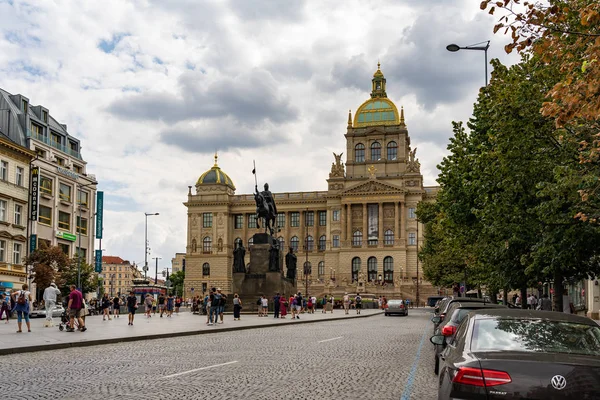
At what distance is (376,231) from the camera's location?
11162cm

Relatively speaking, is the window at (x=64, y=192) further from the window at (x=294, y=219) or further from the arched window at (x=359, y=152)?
the arched window at (x=359, y=152)

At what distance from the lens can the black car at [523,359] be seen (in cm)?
581

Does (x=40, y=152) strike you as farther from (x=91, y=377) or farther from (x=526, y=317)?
(x=526, y=317)

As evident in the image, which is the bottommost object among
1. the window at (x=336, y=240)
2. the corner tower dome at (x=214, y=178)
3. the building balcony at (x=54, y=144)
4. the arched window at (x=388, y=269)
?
the arched window at (x=388, y=269)

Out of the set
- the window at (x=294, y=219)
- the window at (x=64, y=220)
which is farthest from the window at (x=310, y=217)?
the window at (x=64, y=220)

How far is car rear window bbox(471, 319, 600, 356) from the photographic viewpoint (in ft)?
21.9

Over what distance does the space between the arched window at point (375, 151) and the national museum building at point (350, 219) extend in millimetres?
164

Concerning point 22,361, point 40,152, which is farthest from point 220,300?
point 40,152

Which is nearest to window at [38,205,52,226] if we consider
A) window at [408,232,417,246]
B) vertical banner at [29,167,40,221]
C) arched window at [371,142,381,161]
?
vertical banner at [29,167,40,221]

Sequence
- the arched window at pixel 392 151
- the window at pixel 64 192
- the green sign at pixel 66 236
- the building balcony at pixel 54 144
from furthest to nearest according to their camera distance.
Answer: the arched window at pixel 392 151 < the window at pixel 64 192 < the green sign at pixel 66 236 < the building balcony at pixel 54 144

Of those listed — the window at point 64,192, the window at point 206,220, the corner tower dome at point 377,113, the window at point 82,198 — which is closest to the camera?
the window at point 64,192

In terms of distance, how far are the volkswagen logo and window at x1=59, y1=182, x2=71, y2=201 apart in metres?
61.6

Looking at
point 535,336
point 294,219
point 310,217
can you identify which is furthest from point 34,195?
point 294,219

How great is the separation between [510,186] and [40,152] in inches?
1936
